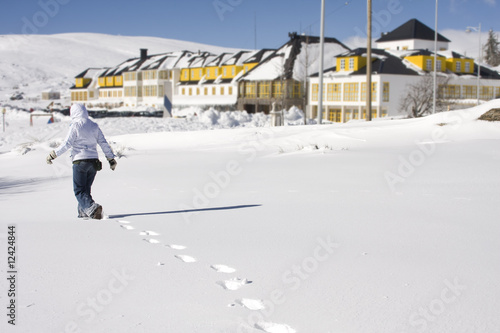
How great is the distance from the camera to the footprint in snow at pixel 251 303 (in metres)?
3.80

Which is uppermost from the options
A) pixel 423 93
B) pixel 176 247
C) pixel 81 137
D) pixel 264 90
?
pixel 264 90

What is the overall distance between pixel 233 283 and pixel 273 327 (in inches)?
34.3

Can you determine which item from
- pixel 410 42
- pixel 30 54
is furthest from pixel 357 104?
pixel 30 54

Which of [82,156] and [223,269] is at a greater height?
[82,156]

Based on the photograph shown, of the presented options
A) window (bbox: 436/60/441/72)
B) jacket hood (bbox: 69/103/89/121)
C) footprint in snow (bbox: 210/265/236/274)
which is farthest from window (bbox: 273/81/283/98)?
footprint in snow (bbox: 210/265/236/274)

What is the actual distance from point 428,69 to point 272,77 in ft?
52.2

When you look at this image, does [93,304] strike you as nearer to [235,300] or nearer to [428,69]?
[235,300]

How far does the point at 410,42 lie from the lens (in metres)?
57.2

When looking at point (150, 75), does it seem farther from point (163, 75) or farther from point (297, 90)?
point (297, 90)

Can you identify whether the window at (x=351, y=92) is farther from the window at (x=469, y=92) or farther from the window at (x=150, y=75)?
the window at (x=150, y=75)

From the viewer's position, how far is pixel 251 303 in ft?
12.7

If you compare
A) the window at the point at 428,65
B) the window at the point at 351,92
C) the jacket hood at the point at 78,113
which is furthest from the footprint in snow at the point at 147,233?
the window at the point at 428,65

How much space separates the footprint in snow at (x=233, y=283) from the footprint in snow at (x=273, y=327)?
70 centimetres

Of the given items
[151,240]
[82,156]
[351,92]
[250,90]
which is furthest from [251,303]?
[250,90]
